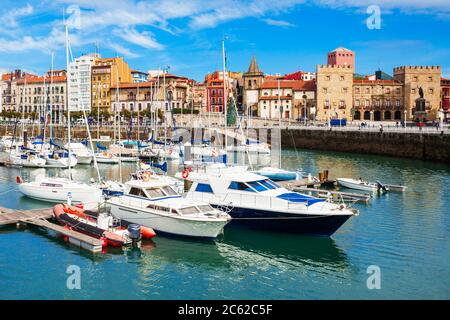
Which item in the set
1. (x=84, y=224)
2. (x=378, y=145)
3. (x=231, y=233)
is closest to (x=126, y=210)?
(x=84, y=224)

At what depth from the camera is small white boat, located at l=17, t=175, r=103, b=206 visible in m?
26.0

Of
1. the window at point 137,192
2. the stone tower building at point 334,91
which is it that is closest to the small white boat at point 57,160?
the window at point 137,192

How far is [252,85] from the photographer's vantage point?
376 feet

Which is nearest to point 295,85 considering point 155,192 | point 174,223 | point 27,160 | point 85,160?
point 85,160

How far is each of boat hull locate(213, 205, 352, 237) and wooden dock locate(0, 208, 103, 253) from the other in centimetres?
593

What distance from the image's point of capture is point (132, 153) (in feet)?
170

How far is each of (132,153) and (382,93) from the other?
63.5 m

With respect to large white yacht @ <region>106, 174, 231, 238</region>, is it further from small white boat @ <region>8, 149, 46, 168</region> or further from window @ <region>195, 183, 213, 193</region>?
small white boat @ <region>8, 149, 46, 168</region>

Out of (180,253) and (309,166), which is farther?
(309,166)

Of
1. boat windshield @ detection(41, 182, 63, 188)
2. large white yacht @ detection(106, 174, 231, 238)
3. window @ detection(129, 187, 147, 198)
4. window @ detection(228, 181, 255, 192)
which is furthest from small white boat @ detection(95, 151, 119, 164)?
window @ detection(228, 181, 255, 192)

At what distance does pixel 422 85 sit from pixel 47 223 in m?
90.0

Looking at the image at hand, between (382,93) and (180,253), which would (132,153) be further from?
(382,93)
